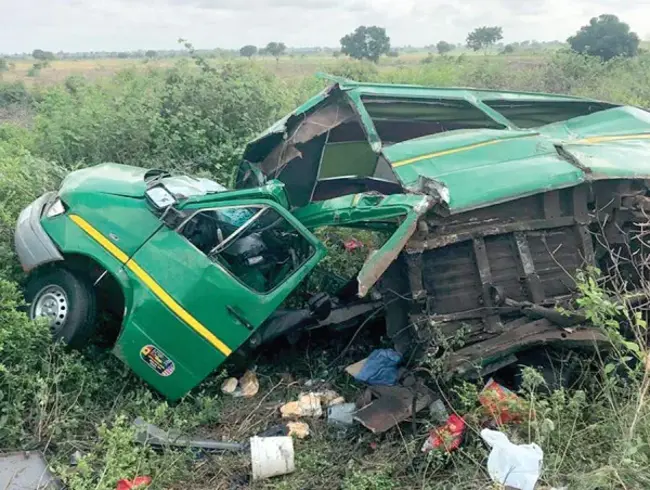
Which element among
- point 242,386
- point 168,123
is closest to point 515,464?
point 242,386

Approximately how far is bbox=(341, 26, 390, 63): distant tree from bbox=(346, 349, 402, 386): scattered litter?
41.9m

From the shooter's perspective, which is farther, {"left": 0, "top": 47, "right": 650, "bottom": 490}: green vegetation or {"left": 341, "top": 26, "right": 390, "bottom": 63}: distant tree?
{"left": 341, "top": 26, "right": 390, "bottom": 63}: distant tree

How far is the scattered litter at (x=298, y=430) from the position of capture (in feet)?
14.5

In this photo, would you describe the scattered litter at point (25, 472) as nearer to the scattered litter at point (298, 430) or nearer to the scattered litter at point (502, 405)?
the scattered litter at point (298, 430)

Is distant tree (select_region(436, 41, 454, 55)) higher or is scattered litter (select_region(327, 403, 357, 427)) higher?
distant tree (select_region(436, 41, 454, 55))

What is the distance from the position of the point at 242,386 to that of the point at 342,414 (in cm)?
94

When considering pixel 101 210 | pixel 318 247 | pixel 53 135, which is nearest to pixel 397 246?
pixel 318 247

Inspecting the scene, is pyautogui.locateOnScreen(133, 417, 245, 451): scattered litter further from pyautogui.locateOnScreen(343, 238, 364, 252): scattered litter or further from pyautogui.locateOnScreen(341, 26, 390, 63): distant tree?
pyautogui.locateOnScreen(341, 26, 390, 63): distant tree

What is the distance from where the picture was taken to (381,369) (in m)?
4.76

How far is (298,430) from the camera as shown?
4.45 metres

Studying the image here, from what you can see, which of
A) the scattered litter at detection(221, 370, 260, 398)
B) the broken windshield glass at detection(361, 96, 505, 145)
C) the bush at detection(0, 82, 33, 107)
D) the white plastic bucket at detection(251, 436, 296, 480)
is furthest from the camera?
the bush at detection(0, 82, 33, 107)

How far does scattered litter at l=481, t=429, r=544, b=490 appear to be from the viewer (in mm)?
3285

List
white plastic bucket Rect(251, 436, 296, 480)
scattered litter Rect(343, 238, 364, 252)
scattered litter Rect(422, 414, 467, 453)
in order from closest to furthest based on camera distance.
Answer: scattered litter Rect(422, 414, 467, 453) < white plastic bucket Rect(251, 436, 296, 480) < scattered litter Rect(343, 238, 364, 252)

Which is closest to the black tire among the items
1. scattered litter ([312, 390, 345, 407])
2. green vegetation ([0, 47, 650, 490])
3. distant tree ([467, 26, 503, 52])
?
green vegetation ([0, 47, 650, 490])
